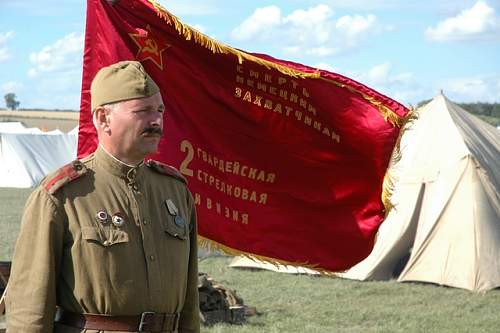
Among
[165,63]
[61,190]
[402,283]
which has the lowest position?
[402,283]

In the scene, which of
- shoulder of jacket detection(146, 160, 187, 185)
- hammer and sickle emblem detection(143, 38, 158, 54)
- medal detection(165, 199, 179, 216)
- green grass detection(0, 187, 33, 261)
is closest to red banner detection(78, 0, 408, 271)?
hammer and sickle emblem detection(143, 38, 158, 54)

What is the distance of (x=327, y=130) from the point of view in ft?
17.0

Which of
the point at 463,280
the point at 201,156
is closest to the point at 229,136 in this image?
the point at 201,156

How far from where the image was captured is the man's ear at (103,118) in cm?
283

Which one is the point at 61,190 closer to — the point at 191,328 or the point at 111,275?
the point at 111,275

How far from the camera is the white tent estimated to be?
29.4 m

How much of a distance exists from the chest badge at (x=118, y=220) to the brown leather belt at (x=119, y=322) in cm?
28

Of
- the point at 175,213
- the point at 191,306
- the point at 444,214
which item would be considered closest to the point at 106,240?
the point at 175,213

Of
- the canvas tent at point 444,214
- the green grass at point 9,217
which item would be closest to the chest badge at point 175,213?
the canvas tent at point 444,214

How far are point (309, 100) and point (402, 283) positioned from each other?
644 cm

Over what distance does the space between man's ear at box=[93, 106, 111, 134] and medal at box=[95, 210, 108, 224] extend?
9.8 inches

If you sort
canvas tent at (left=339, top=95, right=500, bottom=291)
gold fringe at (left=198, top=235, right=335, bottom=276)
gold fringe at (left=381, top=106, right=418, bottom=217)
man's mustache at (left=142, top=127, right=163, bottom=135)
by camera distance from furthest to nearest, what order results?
canvas tent at (left=339, top=95, right=500, bottom=291)
gold fringe at (left=381, top=106, right=418, bottom=217)
gold fringe at (left=198, top=235, right=335, bottom=276)
man's mustache at (left=142, top=127, right=163, bottom=135)

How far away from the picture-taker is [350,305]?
947cm

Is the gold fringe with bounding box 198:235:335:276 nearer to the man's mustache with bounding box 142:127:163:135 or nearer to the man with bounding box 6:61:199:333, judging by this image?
the man with bounding box 6:61:199:333
